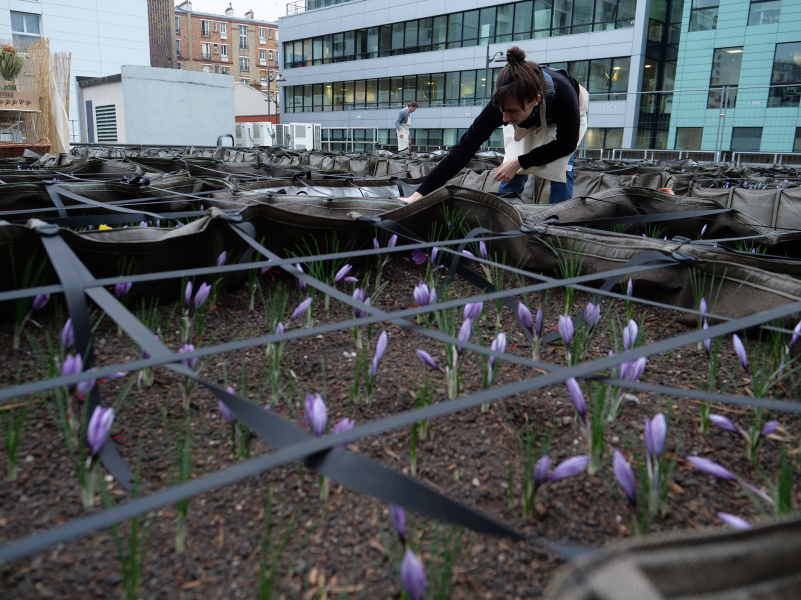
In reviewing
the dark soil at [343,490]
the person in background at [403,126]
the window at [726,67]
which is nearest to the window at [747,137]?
the window at [726,67]

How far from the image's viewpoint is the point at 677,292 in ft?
7.54

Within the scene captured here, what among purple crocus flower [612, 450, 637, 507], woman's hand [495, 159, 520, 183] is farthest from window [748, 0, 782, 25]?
purple crocus flower [612, 450, 637, 507]

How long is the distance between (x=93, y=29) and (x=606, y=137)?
76.5 ft

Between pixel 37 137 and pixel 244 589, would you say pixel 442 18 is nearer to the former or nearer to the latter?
pixel 37 137

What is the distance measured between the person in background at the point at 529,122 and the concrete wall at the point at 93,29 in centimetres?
2784

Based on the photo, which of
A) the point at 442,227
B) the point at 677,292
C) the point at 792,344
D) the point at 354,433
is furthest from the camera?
the point at 442,227

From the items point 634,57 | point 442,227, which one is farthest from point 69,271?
point 634,57

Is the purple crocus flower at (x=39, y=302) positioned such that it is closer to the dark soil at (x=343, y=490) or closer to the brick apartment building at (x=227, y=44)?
the dark soil at (x=343, y=490)

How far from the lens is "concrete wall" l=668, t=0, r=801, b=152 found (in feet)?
64.4

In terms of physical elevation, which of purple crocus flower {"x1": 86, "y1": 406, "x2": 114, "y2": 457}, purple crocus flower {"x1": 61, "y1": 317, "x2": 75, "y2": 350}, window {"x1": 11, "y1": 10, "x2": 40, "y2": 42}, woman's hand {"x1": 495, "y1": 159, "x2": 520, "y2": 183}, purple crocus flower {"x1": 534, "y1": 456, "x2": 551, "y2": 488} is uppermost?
window {"x1": 11, "y1": 10, "x2": 40, "y2": 42}

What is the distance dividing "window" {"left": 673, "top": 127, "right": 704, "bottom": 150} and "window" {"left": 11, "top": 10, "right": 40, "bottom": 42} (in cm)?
2637

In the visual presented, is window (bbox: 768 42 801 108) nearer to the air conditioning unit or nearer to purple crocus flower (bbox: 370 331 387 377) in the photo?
the air conditioning unit

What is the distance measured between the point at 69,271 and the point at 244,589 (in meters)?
1.00

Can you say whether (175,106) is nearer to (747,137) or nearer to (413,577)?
(747,137)
